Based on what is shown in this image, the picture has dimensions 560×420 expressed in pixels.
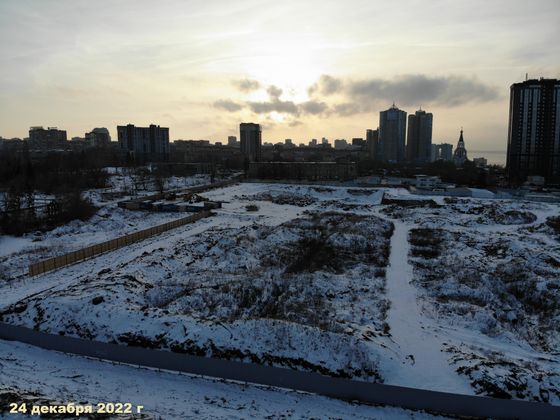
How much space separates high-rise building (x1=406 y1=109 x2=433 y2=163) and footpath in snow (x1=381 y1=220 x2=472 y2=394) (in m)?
158

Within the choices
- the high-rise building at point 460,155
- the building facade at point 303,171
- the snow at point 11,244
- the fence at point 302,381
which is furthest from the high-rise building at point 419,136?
the fence at point 302,381

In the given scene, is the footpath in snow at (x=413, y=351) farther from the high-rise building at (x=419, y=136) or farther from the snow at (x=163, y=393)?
the high-rise building at (x=419, y=136)

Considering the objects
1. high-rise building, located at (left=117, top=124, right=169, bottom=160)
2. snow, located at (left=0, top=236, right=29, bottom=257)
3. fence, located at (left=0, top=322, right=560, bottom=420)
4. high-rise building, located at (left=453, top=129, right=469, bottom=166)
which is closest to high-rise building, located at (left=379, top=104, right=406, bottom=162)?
high-rise building, located at (left=453, top=129, right=469, bottom=166)

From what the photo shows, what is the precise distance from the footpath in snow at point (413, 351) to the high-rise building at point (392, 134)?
14407cm

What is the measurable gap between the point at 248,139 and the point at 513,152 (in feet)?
319

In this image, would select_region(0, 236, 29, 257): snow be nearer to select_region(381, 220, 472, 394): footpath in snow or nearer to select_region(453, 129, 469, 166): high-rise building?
select_region(381, 220, 472, 394): footpath in snow

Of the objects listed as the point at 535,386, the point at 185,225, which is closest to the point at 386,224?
the point at 185,225

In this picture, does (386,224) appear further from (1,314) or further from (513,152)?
(513,152)

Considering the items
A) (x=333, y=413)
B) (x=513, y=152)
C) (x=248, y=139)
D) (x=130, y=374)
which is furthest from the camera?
(x=248, y=139)

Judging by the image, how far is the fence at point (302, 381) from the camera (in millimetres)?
9719

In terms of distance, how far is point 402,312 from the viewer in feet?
52.1

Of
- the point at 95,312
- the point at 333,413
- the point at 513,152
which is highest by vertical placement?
the point at 513,152

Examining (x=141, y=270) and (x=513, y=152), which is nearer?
(x=141, y=270)

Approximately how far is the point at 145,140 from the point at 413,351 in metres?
127
